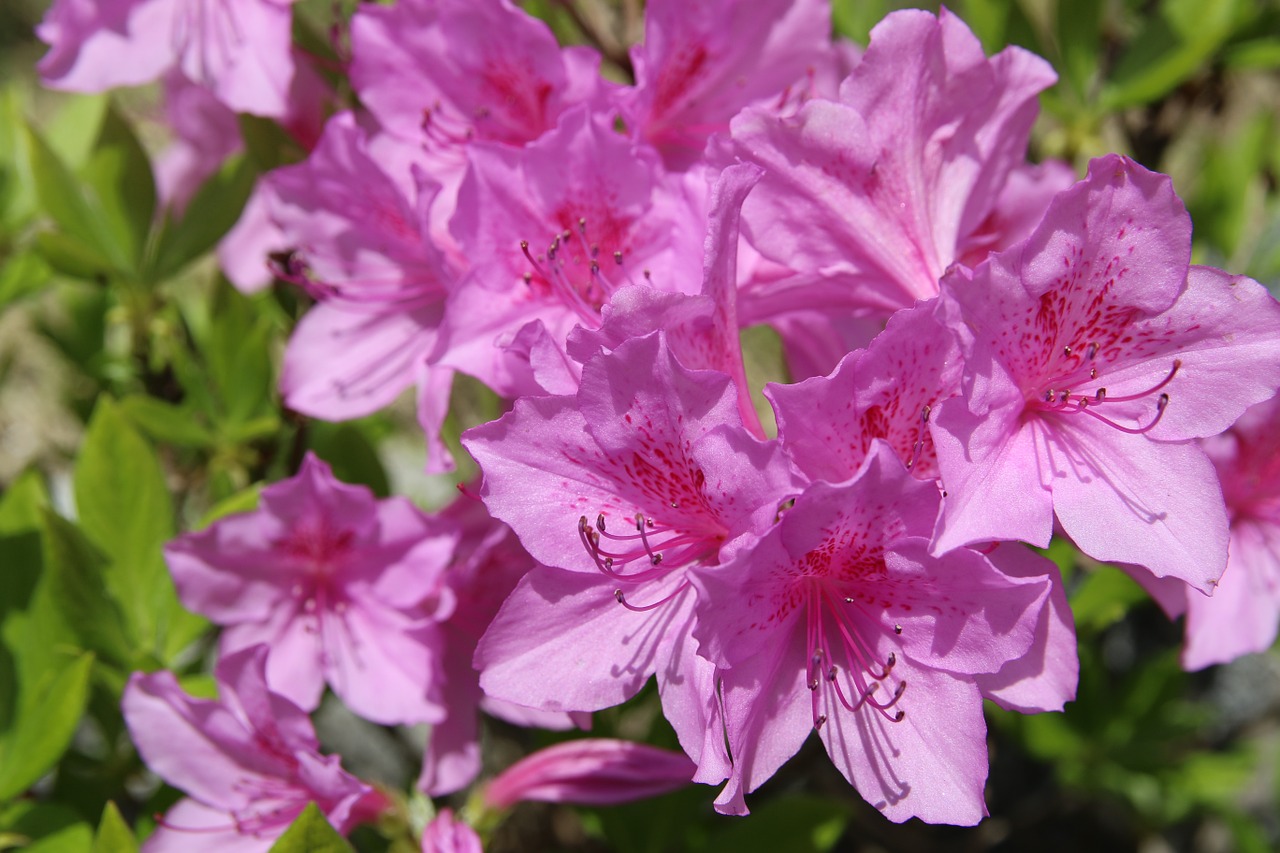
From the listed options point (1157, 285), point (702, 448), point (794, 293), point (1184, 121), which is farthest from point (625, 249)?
point (1184, 121)

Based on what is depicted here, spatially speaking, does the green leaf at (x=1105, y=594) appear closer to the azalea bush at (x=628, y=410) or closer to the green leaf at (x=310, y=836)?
the azalea bush at (x=628, y=410)

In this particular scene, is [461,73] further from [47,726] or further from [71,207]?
[47,726]

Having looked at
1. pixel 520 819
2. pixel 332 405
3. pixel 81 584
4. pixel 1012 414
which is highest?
pixel 1012 414

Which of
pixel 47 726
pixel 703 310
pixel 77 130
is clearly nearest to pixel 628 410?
pixel 703 310

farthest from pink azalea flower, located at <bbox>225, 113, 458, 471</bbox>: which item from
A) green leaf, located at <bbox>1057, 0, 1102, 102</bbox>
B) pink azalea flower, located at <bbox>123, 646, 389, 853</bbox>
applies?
green leaf, located at <bbox>1057, 0, 1102, 102</bbox>

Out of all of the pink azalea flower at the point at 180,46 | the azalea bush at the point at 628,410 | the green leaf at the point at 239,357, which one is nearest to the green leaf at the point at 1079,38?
the azalea bush at the point at 628,410

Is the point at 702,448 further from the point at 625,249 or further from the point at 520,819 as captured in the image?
the point at 520,819
